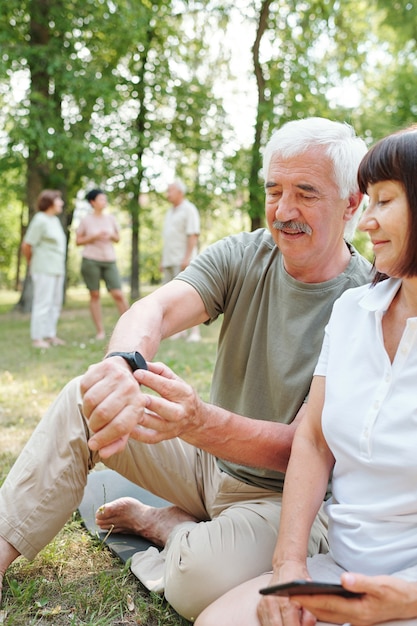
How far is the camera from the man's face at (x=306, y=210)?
2.33 meters

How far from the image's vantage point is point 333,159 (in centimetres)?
232

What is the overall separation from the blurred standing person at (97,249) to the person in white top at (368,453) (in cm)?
724

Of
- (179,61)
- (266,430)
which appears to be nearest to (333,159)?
(266,430)

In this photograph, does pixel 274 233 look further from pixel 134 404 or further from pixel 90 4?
pixel 90 4

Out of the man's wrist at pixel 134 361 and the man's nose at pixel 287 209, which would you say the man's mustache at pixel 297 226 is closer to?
the man's nose at pixel 287 209

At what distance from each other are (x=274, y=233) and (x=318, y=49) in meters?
15.4

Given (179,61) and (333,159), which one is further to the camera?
(179,61)

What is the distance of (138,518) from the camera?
108 inches

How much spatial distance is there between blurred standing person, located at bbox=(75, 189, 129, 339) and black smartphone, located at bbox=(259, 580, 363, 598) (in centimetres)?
759

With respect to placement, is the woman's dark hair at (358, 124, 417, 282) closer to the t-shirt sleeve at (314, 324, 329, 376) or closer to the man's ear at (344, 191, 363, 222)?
the t-shirt sleeve at (314, 324, 329, 376)

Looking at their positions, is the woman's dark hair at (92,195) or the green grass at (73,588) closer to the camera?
the green grass at (73,588)

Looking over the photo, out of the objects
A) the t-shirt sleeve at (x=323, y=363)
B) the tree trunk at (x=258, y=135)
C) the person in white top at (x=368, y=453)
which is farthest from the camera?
the tree trunk at (x=258, y=135)

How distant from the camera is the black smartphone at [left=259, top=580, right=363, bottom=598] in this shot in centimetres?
145

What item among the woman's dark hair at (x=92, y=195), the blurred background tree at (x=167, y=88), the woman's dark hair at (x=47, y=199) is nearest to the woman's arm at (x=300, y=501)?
the woman's dark hair at (x=47, y=199)
